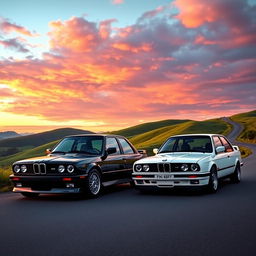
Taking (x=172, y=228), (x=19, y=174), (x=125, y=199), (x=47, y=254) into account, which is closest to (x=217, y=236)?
(x=172, y=228)

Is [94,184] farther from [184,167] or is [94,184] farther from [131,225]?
[131,225]

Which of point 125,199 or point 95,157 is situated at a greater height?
point 95,157

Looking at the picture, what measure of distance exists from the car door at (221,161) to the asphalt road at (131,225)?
3.70 feet

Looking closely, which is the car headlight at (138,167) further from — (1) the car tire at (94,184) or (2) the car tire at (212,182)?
(2) the car tire at (212,182)

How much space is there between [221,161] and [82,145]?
13.7 ft

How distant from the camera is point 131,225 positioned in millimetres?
7312

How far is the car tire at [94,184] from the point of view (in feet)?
35.8

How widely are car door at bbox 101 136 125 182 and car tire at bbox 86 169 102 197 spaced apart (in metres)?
0.33

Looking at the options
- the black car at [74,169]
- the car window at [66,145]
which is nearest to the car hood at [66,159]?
the black car at [74,169]

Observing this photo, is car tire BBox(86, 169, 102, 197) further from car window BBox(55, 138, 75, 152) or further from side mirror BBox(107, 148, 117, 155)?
car window BBox(55, 138, 75, 152)

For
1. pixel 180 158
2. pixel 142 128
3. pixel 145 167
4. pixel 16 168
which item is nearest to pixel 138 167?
pixel 145 167

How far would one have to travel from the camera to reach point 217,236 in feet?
21.0

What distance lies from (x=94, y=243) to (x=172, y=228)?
156 cm

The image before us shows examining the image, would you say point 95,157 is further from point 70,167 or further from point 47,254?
point 47,254
